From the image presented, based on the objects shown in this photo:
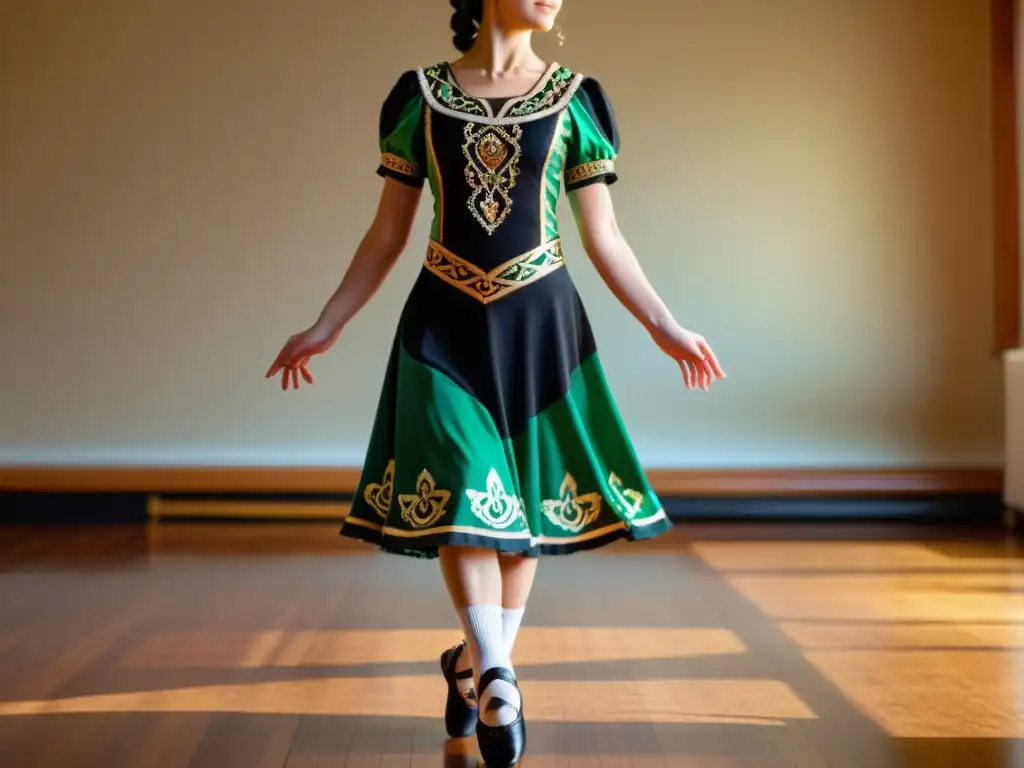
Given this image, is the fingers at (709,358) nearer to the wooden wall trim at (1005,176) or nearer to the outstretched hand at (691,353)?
the outstretched hand at (691,353)

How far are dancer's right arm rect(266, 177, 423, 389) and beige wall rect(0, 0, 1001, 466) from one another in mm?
3123

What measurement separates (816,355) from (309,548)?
7.13 feet

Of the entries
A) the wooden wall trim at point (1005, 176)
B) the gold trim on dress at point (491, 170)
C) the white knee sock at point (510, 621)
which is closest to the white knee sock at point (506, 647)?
the white knee sock at point (510, 621)

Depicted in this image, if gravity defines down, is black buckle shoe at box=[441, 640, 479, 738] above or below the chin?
below

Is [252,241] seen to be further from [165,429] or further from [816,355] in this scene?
[816,355]

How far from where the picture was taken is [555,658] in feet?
8.09

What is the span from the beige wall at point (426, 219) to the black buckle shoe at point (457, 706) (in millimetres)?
3179

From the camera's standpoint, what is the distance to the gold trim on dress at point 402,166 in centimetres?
186

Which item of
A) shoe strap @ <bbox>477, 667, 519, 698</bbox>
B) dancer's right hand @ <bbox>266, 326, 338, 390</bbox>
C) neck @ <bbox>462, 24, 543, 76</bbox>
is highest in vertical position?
neck @ <bbox>462, 24, 543, 76</bbox>

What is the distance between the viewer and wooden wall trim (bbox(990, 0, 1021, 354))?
4.93 meters

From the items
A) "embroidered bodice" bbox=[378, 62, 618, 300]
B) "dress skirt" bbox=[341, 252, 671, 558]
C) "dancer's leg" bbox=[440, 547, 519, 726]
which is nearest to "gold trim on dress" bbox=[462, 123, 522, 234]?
"embroidered bodice" bbox=[378, 62, 618, 300]

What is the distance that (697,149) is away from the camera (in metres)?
5.04

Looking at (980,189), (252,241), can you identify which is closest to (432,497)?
(252,241)

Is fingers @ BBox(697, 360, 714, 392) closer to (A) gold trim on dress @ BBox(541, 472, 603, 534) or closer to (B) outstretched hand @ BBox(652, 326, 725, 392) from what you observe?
(B) outstretched hand @ BBox(652, 326, 725, 392)
